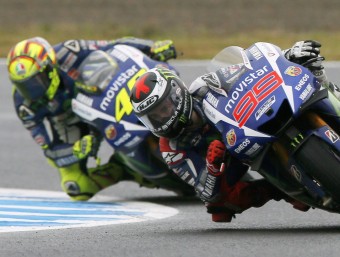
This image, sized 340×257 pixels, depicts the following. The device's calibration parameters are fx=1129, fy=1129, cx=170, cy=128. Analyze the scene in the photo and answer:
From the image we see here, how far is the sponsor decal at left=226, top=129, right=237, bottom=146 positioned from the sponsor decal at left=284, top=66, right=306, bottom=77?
52 cm

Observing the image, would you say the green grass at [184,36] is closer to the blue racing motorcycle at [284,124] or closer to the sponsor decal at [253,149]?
the blue racing motorcycle at [284,124]

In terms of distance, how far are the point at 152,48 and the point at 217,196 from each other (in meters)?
3.61

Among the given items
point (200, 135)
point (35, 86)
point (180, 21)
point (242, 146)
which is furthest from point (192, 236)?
point (180, 21)

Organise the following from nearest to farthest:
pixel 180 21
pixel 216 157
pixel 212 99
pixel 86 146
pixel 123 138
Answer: pixel 216 157 → pixel 212 99 → pixel 123 138 → pixel 86 146 → pixel 180 21

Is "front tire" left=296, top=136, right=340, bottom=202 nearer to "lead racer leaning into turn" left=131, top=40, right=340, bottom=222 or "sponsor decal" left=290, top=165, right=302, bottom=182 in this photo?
"sponsor decal" left=290, top=165, right=302, bottom=182

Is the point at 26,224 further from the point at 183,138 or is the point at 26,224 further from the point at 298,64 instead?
the point at 298,64

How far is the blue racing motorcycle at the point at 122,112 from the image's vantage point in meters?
10.2

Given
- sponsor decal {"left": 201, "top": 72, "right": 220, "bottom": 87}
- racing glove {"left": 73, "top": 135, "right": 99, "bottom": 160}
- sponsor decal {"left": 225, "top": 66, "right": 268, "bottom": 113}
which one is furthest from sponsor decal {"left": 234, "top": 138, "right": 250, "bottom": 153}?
racing glove {"left": 73, "top": 135, "right": 99, "bottom": 160}

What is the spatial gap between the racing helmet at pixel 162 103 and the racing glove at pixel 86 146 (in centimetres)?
302

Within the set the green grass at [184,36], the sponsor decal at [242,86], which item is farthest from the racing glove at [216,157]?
the green grass at [184,36]

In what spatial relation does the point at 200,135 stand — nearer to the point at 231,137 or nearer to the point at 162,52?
the point at 231,137

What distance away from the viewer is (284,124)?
7102 mm

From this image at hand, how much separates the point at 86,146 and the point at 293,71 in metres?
3.76

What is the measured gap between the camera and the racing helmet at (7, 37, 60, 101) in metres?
10.7
